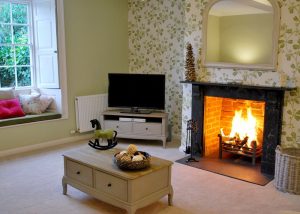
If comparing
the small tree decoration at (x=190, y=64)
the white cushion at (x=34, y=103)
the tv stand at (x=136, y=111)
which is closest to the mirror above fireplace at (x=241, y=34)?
the small tree decoration at (x=190, y=64)

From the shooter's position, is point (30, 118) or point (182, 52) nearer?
point (30, 118)

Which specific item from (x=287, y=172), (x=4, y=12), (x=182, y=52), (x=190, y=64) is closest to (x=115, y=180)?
(x=287, y=172)

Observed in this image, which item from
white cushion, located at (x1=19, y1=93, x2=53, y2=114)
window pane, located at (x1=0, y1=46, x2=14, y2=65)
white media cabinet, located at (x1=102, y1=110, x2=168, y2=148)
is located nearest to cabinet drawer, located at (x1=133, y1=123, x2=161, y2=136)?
white media cabinet, located at (x1=102, y1=110, x2=168, y2=148)

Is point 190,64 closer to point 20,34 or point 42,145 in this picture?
point 42,145

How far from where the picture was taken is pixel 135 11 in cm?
593

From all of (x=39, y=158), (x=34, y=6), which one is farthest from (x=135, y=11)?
(x=39, y=158)

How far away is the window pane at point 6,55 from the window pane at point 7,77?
0.11m

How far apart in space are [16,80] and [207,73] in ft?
9.81

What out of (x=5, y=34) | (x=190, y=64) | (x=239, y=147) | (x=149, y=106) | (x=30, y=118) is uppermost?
(x=5, y=34)

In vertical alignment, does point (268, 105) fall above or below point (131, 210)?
above

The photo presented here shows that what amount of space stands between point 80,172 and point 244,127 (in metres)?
2.42

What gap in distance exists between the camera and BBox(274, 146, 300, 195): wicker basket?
339 cm

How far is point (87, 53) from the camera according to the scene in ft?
18.1

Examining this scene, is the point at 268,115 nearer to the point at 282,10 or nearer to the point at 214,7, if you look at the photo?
the point at 282,10
